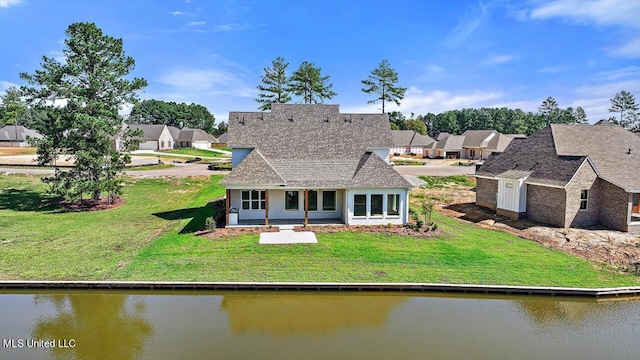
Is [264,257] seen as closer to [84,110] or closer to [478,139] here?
[84,110]

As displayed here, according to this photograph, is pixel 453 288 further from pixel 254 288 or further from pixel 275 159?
pixel 275 159

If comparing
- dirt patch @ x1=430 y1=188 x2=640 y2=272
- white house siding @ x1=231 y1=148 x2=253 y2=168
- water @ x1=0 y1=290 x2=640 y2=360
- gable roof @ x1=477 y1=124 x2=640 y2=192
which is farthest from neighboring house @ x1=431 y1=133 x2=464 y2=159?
water @ x1=0 y1=290 x2=640 y2=360

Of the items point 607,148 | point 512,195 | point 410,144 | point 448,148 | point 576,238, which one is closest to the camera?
point 576,238

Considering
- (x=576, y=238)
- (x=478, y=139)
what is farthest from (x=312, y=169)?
(x=478, y=139)

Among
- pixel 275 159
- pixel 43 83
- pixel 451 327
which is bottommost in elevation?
pixel 451 327

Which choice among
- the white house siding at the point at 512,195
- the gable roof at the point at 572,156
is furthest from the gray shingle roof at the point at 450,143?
the white house siding at the point at 512,195


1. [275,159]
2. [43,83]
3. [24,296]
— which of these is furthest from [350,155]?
A: [43,83]

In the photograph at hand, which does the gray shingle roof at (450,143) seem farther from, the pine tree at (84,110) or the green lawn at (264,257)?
the pine tree at (84,110)
